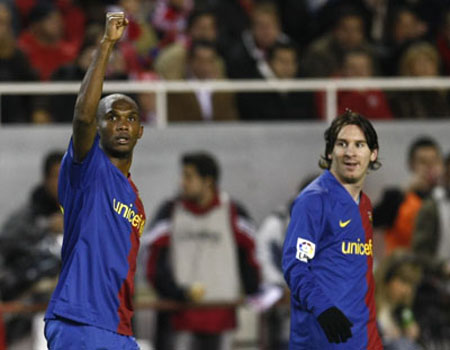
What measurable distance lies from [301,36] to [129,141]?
7.19 m

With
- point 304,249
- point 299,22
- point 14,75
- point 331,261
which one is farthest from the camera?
point 299,22

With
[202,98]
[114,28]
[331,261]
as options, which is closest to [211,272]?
[202,98]

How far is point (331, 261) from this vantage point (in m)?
6.29

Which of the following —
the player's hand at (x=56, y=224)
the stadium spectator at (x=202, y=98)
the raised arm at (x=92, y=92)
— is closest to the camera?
the raised arm at (x=92, y=92)

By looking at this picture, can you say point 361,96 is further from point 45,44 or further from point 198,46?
point 45,44

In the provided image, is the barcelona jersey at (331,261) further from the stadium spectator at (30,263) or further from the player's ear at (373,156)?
the stadium spectator at (30,263)

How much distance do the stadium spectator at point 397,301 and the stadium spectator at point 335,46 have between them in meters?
2.67

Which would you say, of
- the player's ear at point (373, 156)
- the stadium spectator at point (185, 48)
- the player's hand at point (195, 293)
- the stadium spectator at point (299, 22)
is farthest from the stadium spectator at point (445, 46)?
the player's ear at point (373, 156)

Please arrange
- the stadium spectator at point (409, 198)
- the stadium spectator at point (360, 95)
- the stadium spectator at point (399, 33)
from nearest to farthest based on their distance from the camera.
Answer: the stadium spectator at point (409, 198) < the stadium spectator at point (360, 95) < the stadium spectator at point (399, 33)

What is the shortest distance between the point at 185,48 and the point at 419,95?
8.11ft

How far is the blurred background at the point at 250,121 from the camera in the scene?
383 inches

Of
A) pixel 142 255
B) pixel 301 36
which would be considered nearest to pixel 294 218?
pixel 142 255

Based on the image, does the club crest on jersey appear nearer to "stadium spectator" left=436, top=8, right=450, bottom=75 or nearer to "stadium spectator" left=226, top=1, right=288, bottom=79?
"stadium spectator" left=226, top=1, right=288, bottom=79

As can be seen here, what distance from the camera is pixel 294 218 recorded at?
6.27 metres
